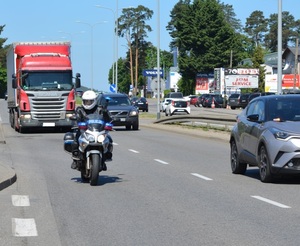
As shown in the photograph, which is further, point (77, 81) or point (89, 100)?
point (77, 81)

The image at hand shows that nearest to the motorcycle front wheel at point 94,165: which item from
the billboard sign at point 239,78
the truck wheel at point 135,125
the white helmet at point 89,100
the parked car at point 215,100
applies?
the white helmet at point 89,100

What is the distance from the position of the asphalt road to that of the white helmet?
1.46m

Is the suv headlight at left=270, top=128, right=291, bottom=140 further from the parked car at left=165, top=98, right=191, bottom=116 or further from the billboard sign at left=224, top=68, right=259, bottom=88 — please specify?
the billboard sign at left=224, top=68, right=259, bottom=88

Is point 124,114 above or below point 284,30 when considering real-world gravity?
below

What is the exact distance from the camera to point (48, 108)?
114 ft

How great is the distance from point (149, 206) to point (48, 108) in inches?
911

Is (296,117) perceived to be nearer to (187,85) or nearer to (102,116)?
(102,116)

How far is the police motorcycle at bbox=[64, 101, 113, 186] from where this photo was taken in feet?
47.5

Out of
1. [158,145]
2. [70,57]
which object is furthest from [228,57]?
[158,145]

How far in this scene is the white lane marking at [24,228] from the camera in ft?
31.6

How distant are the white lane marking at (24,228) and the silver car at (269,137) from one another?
550cm

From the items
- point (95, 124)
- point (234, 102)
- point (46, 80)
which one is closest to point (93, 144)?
point (95, 124)

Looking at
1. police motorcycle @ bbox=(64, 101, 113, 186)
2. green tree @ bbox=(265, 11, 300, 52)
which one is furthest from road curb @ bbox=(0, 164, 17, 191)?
green tree @ bbox=(265, 11, 300, 52)

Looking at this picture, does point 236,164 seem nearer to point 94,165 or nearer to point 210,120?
point 94,165
